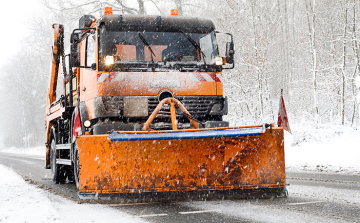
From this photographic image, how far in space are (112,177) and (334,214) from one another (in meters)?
2.66

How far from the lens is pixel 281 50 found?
31.0m

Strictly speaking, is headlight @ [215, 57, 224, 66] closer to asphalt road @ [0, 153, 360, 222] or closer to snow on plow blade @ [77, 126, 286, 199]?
snow on plow blade @ [77, 126, 286, 199]

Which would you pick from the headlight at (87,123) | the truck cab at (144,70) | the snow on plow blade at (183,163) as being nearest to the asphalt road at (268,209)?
the snow on plow blade at (183,163)

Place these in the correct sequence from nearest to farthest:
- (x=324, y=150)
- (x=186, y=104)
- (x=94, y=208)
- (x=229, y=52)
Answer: (x=94, y=208) < (x=186, y=104) < (x=229, y=52) < (x=324, y=150)

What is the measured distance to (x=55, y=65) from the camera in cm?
1042

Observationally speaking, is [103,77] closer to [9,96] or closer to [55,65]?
[55,65]

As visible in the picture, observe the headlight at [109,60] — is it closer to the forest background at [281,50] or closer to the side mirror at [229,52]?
the side mirror at [229,52]

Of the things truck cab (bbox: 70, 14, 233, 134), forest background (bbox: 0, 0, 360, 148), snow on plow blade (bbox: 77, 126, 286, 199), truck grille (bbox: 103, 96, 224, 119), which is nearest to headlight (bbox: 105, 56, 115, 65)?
truck cab (bbox: 70, 14, 233, 134)

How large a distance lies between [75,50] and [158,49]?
132 cm

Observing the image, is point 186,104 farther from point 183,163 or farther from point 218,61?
point 183,163

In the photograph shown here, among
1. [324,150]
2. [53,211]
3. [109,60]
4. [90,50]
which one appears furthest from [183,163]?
[324,150]

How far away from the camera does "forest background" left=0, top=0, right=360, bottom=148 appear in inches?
781

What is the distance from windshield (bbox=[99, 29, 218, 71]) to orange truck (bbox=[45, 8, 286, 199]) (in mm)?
17

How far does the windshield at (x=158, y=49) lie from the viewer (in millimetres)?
6715
